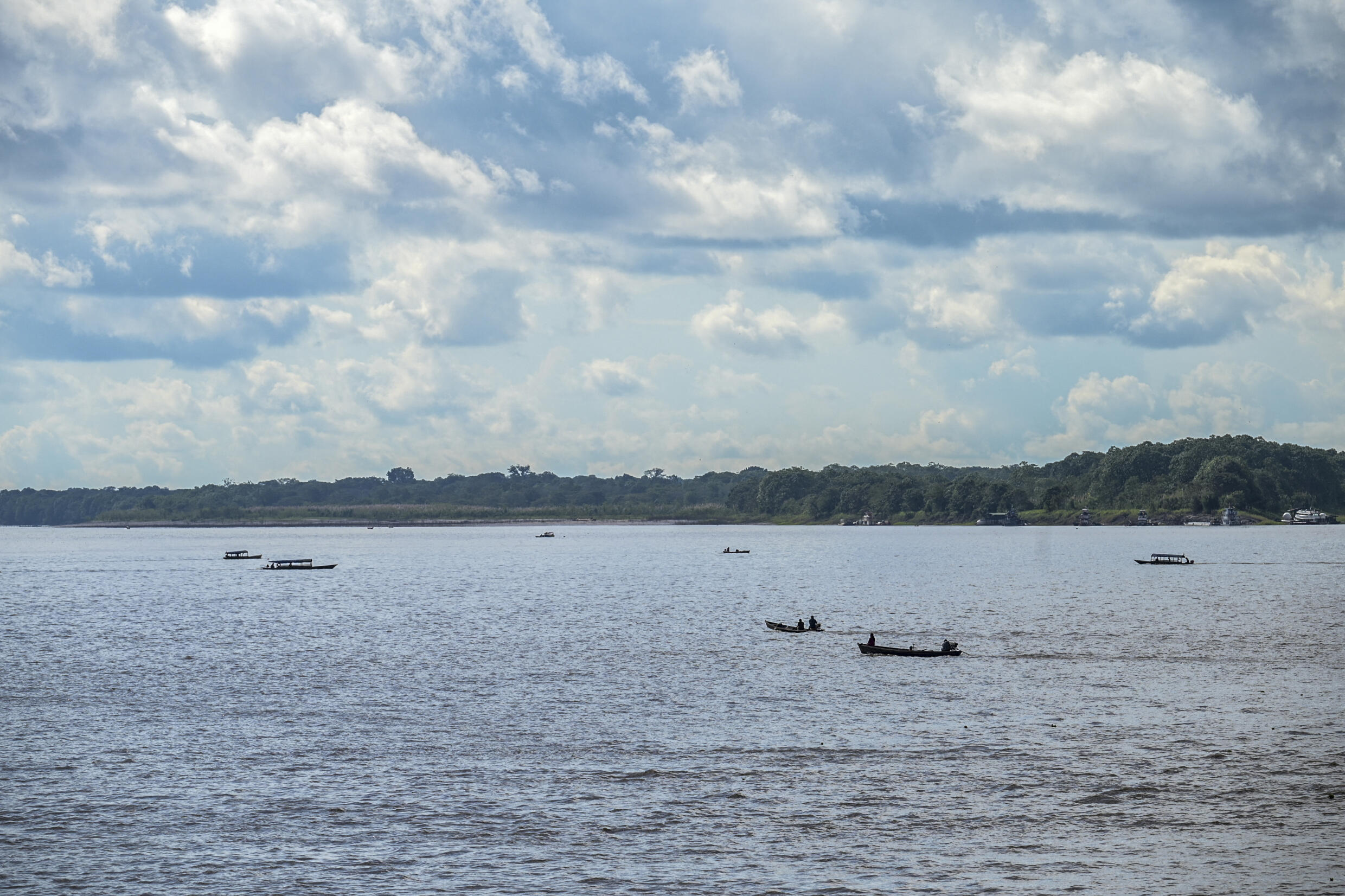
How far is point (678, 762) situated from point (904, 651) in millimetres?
33416

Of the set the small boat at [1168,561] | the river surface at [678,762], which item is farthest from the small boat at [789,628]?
the small boat at [1168,561]

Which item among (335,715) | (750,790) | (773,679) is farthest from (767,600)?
(750,790)

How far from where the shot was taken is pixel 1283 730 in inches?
A: 1923

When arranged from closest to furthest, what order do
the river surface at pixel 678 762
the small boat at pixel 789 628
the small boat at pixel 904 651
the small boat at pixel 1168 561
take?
1. the river surface at pixel 678 762
2. the small boat at pixel 904 651
3. the small boat at pixel 789 628
4. the small boat at pixel 1168 561

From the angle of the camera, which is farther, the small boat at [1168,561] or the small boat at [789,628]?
the small boat at [1168,561]

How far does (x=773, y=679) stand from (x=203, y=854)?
3689cm

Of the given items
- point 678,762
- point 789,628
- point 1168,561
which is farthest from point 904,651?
point 1168,561

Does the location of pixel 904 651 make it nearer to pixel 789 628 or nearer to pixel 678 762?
pixel 789 628

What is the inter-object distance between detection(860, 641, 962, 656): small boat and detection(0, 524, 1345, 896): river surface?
1406 mm

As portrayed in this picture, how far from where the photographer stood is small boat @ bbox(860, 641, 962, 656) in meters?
74.3

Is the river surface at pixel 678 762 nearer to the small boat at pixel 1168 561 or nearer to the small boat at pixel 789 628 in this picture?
the small boat at pixel 789 628

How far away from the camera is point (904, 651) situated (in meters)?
75.2

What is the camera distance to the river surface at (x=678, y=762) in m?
32.7

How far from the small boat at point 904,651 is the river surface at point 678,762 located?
1.41 meters
